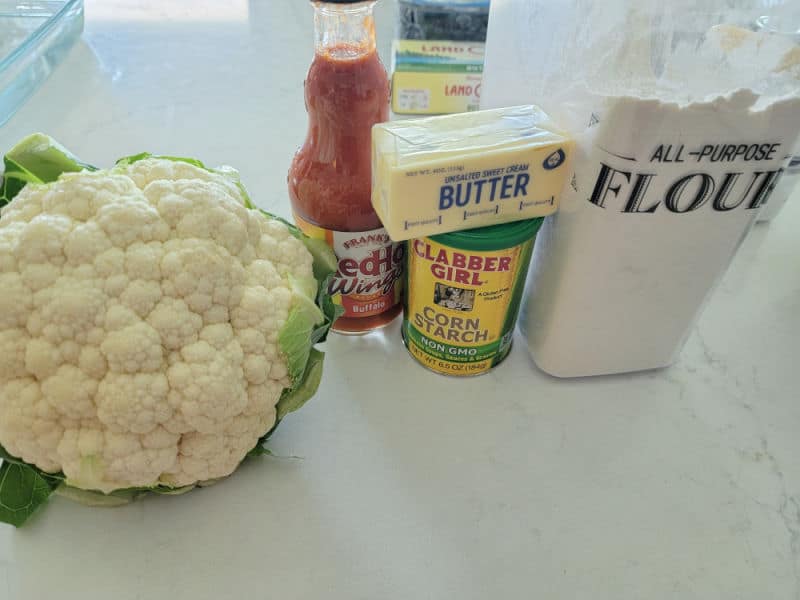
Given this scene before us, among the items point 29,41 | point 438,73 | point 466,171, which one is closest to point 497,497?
point 466,171

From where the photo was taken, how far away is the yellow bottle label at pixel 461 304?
54 centimetres

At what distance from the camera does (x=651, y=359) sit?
0.62 metres

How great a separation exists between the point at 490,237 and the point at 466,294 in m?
0.07

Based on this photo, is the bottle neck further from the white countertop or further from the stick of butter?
the white countertop

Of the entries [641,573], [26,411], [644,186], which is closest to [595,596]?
[641,573]

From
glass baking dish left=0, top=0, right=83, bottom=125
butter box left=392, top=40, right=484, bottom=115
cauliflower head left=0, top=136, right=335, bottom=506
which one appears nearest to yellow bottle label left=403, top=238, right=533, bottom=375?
cauliflower head left=0, top=136, right=335, bottom=506

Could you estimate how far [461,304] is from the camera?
566 mm

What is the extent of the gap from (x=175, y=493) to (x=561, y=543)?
33cm

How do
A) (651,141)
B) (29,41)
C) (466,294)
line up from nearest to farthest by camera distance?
(651,141), (466,294), (29,41)

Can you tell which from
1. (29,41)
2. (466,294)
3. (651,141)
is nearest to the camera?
(651,141)

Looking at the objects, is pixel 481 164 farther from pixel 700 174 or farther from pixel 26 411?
pixel 26 411

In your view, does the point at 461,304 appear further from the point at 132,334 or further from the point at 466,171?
the point at 132,334

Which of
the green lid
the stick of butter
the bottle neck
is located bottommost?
the green lid

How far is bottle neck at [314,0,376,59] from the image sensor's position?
53 centimetres
